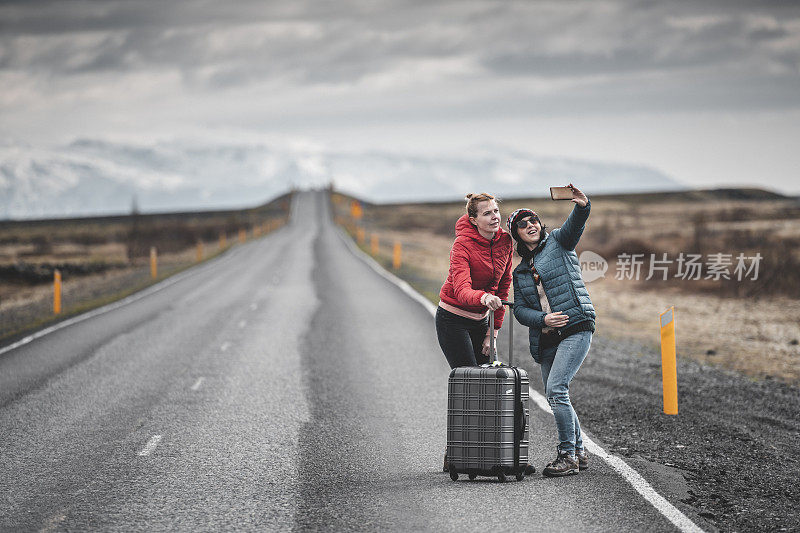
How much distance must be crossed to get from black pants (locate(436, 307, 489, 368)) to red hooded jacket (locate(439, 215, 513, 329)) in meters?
0.12

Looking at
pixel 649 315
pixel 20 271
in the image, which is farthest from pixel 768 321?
pixel 20 271

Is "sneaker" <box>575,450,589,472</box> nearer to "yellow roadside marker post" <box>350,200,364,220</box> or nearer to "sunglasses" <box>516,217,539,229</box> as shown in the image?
"sunglasses" <box>516,217,539,229</box>

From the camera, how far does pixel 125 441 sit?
7.45 m

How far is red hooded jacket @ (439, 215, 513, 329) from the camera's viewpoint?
5.91m

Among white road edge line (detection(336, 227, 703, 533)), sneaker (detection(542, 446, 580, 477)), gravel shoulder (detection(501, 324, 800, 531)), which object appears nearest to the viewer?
white road edge line (detection(336, 227, 703, 533))

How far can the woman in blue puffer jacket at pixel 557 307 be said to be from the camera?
5.96 metres

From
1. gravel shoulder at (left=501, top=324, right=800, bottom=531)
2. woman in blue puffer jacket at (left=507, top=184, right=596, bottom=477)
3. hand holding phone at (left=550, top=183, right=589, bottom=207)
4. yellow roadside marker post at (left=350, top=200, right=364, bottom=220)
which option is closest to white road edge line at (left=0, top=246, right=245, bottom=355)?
gravel shoulder at (left=501, top=324, right=800, bottom=531)

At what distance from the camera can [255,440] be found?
7.43m

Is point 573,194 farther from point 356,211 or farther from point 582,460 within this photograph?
point 356,211

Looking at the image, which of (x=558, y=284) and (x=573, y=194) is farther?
(x=558, y=284)

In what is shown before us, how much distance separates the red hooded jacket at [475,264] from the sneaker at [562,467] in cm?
121

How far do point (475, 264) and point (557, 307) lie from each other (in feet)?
2.23

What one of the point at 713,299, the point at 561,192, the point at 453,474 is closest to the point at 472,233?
the point at 561,192

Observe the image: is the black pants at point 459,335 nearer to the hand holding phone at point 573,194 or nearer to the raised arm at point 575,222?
the raised arm at point 575,222
